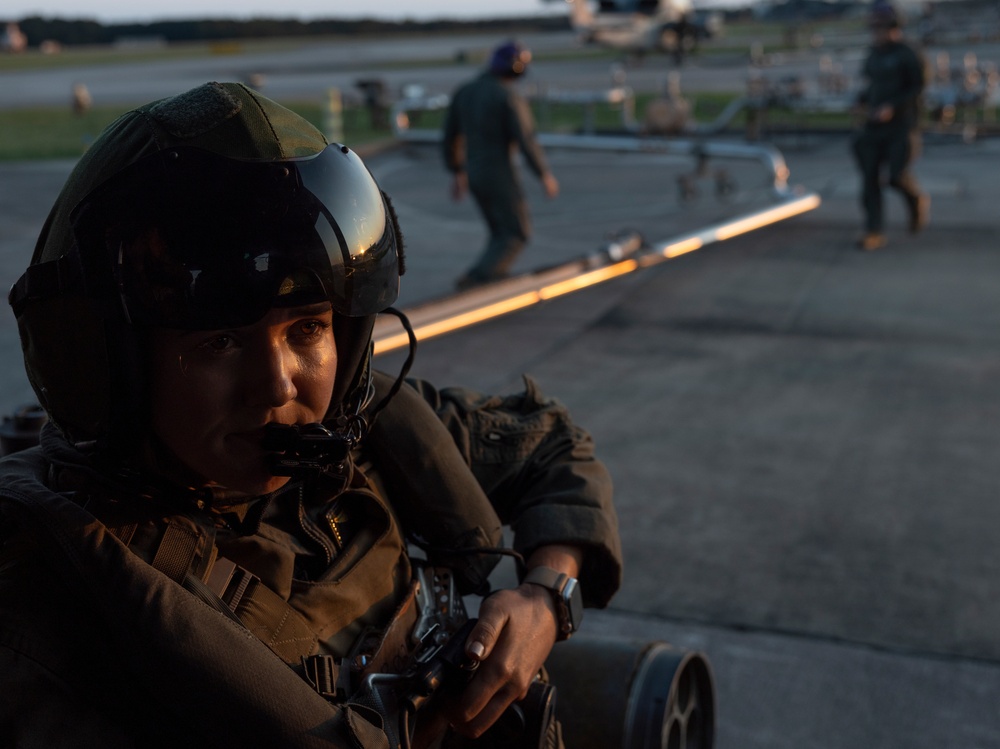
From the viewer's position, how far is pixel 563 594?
1677 millimetres

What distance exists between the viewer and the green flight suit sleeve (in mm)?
1795

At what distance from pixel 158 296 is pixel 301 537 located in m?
0.41

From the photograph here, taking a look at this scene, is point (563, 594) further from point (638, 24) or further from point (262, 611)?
point (638, 24)

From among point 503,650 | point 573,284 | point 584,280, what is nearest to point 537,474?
point 503,650

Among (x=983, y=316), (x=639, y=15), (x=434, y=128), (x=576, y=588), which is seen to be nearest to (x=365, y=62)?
(x=639, y=15)

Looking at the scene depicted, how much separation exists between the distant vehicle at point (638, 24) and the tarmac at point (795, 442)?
952 inches

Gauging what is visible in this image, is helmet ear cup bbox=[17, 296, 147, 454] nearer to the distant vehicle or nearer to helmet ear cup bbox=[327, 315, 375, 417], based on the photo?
helmet ear cup bbox=[327, 315, 375, 417]

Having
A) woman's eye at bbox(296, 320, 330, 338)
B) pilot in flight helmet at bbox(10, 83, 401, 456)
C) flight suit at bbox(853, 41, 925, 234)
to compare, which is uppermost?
pilot in flight helmet at bbox(10, 83, 401, 456)

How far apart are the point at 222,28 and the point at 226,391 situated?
8930 centimetres

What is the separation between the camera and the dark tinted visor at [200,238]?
1248 millimetres

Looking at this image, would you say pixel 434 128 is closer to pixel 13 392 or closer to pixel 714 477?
pixel 13 392

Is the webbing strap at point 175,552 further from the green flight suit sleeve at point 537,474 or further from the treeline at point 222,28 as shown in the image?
the treeline at point 222,28

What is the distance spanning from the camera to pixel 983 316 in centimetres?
727

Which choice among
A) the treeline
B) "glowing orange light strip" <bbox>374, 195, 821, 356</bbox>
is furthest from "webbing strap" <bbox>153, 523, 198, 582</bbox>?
the treeline
